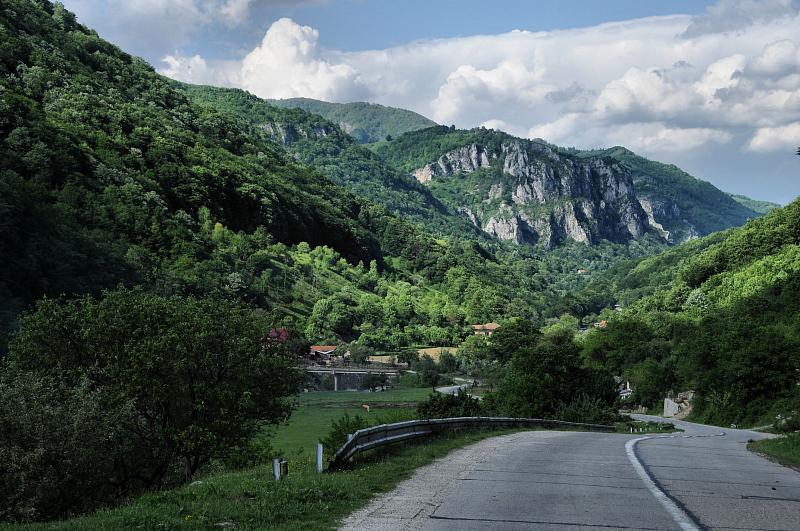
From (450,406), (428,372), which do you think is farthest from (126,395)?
(428,372)

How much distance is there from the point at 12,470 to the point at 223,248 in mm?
144958

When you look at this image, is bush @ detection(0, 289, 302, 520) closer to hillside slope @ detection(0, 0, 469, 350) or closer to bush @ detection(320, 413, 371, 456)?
bush @ detection(320, 413, 371, 456)

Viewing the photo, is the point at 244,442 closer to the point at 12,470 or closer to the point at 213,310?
the point at 213,310

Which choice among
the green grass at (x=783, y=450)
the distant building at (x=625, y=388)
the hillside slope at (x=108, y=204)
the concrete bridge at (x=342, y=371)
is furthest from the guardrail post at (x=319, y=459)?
the concrete bridge at (x=342, y=371)

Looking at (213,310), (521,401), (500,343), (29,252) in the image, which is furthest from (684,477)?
(500,343)

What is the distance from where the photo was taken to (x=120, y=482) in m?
26.3

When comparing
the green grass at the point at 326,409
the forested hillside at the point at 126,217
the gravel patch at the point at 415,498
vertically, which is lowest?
the green grass at the point at 326,409

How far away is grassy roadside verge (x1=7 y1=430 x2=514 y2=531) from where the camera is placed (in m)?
10.1

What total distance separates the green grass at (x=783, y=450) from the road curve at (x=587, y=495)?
95cm

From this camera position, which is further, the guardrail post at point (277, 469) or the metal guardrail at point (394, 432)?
the metal guardrail at point (394, 432)

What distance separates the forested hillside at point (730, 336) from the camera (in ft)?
189

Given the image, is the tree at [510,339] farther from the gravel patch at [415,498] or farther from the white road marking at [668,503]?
the white road marking at [668,503]

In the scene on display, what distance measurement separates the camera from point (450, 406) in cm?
3994

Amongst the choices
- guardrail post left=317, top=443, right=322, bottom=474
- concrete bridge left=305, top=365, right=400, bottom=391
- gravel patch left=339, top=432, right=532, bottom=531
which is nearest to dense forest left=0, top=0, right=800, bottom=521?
concrete bridge left=305, top=365, right=400, bottom=391
